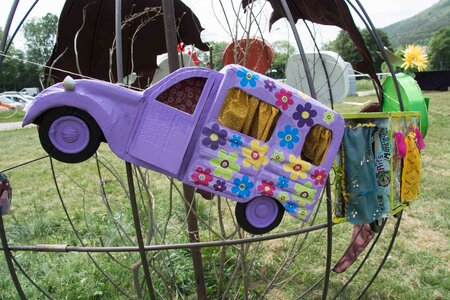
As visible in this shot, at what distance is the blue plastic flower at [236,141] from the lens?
94 cm

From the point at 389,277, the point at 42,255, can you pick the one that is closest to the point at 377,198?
the point at 389,277

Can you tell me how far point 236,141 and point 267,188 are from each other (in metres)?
0.14

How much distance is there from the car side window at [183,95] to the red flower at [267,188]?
0.99 feet

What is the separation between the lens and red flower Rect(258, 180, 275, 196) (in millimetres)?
955

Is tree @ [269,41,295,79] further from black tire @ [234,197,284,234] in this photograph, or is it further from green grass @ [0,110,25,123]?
green grass @ [0,110,25,123]

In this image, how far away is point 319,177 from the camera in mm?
998

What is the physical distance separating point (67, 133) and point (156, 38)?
62.2 inches

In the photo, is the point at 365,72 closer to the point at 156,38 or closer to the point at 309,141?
the point at 309,141

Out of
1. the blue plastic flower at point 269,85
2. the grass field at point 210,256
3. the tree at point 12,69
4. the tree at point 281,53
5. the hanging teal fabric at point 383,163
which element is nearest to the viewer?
the blue plastic flower at point 269,85

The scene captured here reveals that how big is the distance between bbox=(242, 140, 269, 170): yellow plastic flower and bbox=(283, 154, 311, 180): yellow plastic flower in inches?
2.4

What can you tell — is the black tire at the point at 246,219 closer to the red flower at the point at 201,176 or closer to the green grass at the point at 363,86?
the red flower at the point at 201,176

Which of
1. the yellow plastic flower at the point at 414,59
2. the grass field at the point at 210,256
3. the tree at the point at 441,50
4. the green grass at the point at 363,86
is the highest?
the tree at the point at 441,50

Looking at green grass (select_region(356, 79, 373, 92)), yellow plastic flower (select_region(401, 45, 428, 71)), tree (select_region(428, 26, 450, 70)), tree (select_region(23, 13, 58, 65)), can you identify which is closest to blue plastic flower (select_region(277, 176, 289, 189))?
yellow plastic flower (select_region(401, 45, 428, 71))

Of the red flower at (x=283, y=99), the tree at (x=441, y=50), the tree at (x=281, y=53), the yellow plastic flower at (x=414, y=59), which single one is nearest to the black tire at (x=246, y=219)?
the red flower at (x=283, y=99)
